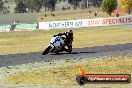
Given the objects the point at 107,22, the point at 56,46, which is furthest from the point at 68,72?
the point at 107,22

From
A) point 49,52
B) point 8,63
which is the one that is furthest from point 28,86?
point 49,52

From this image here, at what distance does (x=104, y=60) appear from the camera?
22703mm

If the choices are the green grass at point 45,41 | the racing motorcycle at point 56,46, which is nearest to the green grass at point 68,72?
the racing motorcycle at point 56,46

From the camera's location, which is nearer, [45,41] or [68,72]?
[68,72]

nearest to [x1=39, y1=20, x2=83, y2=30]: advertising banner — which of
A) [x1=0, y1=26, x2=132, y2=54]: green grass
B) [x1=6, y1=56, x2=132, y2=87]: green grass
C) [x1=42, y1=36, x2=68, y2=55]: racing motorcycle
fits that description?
[x1=0, y1=26, x2=132, y2=54]: green grass

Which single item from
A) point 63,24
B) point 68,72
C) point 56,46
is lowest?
point 63,24

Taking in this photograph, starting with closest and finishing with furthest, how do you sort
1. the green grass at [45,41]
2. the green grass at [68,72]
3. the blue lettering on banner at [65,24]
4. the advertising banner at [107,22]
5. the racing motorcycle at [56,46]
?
the green grass at [68,72] → the racing motorcycle at [56,46] → the green grass at [45,41] → the advertising banner at [107,22] → the blue lettering on banner at [65,24]

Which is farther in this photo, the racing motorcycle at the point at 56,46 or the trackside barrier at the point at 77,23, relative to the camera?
the trackside barrier at the point at 77,23

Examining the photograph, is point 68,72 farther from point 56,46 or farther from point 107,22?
point 107,22

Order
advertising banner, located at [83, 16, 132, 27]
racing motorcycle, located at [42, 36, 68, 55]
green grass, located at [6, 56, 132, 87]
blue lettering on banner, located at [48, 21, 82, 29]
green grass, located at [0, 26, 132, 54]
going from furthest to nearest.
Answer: blue lettering on banner, located at [48, 21, 82, 29]
advertising banner, located at [83, 16, 132, 27]
green grass, located at [0, 26, 132, 54]
racing motorcycle, located at [42, 36, 68, 55]
green grass, located at [6, 56, 132, 87]

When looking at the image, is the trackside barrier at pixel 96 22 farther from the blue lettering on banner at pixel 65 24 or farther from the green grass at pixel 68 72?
the green grass at pixel 68 72

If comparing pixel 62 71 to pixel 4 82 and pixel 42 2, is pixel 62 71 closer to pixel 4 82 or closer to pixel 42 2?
pixel 4 82

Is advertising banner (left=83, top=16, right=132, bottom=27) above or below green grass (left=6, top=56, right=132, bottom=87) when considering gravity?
below

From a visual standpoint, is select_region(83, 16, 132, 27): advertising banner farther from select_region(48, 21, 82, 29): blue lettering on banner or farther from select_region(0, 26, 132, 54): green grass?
select_region(0, 26, 132, 54): green grass
